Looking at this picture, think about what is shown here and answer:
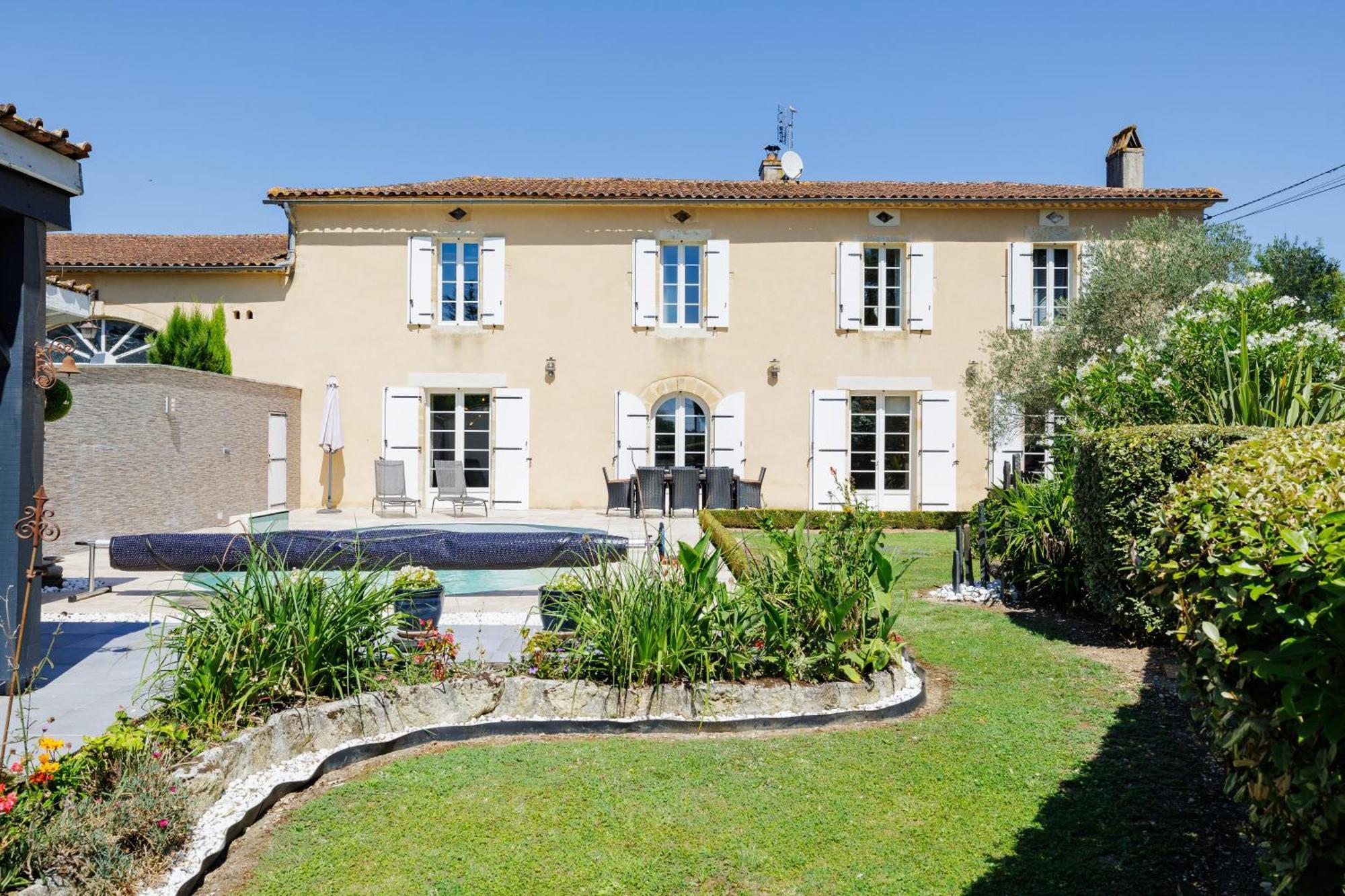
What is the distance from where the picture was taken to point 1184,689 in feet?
7.36

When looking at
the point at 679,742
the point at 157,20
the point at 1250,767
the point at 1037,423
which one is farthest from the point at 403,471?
the point at 1250,767

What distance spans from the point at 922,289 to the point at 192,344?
11469 millimetres

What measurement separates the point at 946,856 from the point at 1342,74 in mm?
14293

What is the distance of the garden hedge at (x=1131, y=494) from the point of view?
5387 millimetres

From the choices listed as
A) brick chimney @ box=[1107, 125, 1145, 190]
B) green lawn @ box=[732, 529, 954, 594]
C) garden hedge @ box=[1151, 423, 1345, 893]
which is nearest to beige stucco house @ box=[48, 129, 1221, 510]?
brick chimney @ box=[1107, 125, 1145, 190]

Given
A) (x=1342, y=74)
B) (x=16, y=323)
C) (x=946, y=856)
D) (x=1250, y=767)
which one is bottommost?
(x=946, y=856)

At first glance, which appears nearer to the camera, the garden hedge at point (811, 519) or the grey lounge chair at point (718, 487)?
the garden hedge at point (811, 519)

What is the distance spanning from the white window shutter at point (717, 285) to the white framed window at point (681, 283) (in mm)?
213

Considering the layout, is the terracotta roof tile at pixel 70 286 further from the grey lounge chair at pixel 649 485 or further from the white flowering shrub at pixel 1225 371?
the white flowering shrub at pixel 1225 371

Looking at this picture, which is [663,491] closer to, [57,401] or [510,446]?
[510,446]

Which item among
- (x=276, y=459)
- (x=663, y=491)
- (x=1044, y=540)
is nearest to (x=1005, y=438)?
(x=663, y=491)

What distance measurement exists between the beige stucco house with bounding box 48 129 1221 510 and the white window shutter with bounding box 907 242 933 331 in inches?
1.4

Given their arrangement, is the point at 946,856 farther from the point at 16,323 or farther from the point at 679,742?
the point at 16,323

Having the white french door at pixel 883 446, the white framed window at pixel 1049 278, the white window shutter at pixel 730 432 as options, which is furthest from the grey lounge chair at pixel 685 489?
the white framed window at pixel 1049 278
